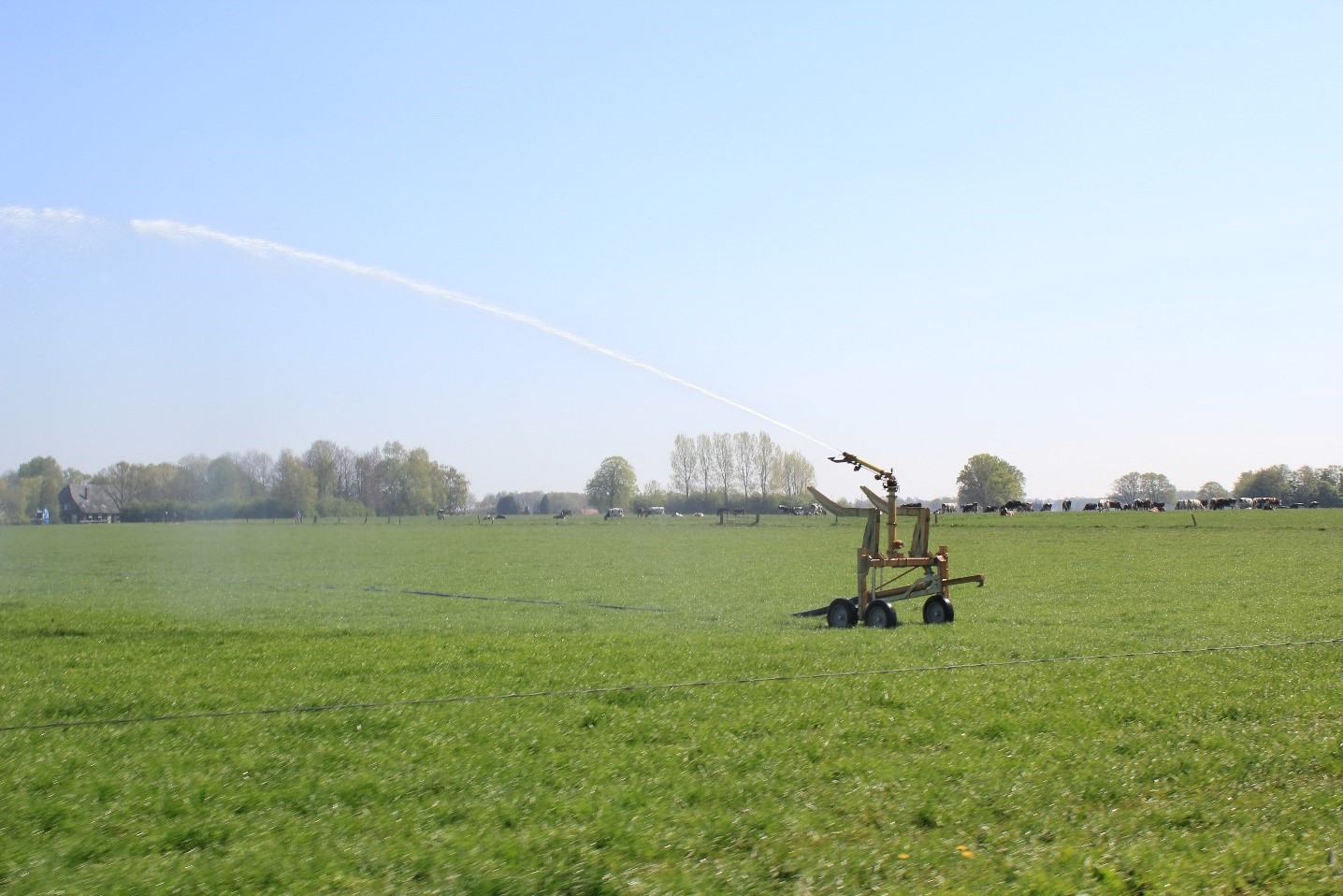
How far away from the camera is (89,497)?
96625mm

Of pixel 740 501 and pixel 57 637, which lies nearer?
pixel 57 637

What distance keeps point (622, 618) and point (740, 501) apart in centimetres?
11028

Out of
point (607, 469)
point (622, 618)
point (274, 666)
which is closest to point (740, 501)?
point (607, 469)

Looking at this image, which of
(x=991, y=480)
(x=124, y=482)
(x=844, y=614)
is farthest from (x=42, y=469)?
(x=991, y=480)

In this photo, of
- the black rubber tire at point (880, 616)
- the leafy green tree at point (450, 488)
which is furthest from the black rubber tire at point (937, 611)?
the leafy green tree at point (450, 488)

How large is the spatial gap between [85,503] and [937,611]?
90250 mm

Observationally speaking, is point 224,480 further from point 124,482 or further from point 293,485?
point 124,482

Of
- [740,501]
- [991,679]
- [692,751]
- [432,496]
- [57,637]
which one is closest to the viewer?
[692,751]

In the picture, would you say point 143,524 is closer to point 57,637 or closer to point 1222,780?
point 57,637

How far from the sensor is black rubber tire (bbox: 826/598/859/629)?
72.4ft

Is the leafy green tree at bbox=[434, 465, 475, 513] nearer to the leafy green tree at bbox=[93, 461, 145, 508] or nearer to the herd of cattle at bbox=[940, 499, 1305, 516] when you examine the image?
the leafy green tree at bbox=[93, 461, 145, 508]

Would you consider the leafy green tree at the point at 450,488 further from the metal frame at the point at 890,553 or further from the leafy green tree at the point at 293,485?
the metal frame at the point at 890,553

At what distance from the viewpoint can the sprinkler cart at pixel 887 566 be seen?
2162 cm

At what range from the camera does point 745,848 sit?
7965 mm
